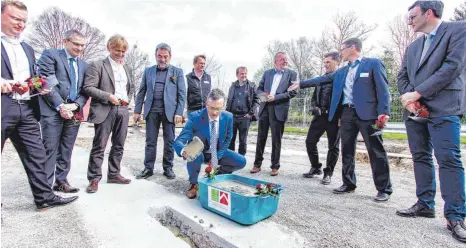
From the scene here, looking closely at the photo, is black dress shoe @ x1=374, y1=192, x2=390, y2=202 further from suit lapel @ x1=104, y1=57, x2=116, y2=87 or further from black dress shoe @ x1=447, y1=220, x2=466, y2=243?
suit lapel @ x1=104, y1=57, x2=116, y2=87

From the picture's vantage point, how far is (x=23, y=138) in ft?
8.03

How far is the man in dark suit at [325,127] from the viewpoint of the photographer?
384 centimetres

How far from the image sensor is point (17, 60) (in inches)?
96.4

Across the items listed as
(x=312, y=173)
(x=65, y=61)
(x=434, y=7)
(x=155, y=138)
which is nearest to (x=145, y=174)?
(x=155, y=138)

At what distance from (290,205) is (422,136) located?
4.66ft

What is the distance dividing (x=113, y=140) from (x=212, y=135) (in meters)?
1.39

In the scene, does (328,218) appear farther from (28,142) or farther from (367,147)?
(28,142)

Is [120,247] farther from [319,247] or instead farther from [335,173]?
[335,173]

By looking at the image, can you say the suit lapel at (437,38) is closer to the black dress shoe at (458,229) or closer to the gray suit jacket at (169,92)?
the black dress shoe at (458,229)

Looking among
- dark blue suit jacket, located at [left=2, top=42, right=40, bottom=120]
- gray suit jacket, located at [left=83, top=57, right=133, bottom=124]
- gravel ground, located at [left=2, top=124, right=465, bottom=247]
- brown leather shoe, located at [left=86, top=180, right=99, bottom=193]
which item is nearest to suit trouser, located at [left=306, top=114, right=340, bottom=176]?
gravel ground, located at [left=2, top=124, right=465, bottom=247]

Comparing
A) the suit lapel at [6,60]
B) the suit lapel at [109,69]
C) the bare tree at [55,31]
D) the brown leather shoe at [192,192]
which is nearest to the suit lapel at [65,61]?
the suit lapel at [109,69]

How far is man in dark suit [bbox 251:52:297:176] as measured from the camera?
4129mm

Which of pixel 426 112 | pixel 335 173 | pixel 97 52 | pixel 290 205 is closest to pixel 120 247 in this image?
pixel 290 205

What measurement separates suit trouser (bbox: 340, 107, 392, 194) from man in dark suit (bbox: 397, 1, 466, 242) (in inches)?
17.2
